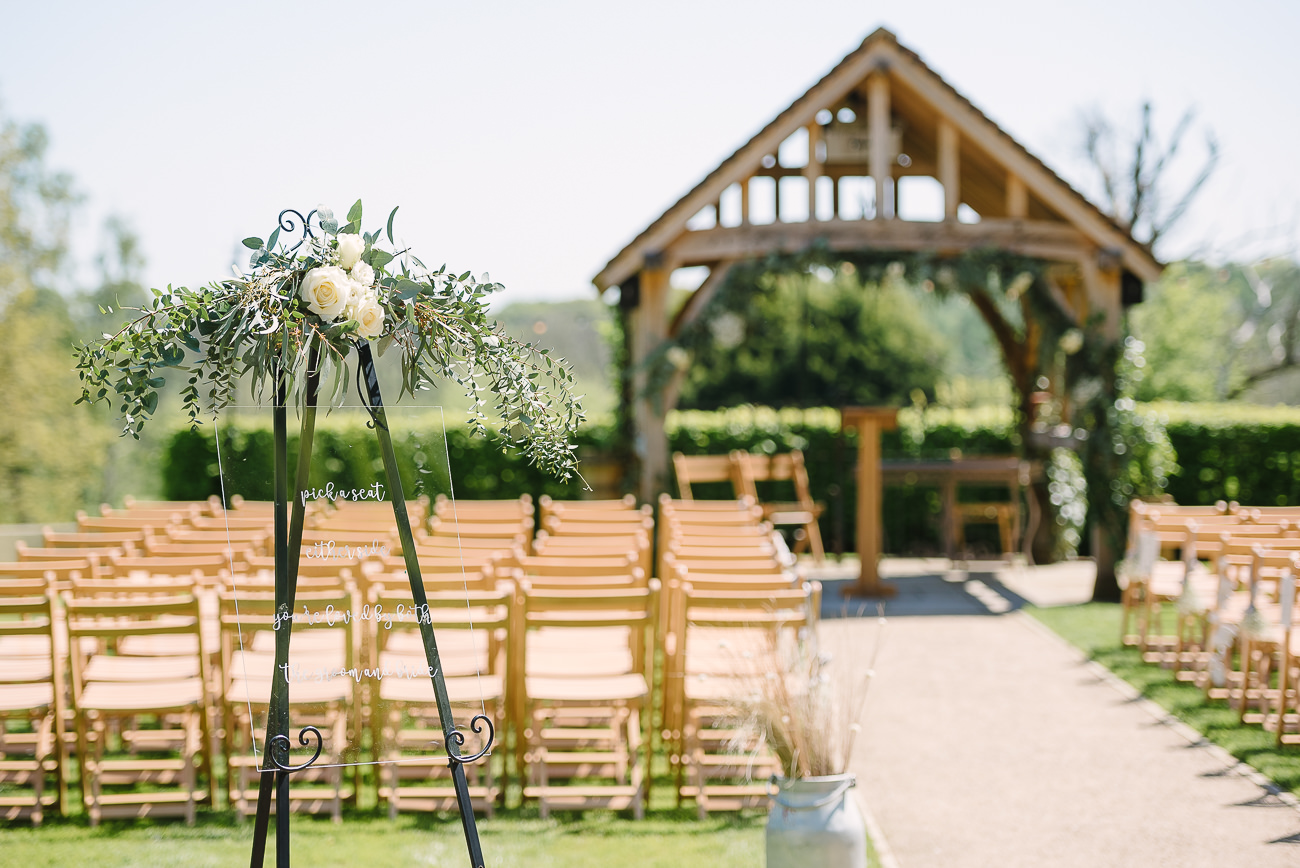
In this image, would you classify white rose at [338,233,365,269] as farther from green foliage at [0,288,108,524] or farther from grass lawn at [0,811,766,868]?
green foliage at [0,288,108,524]

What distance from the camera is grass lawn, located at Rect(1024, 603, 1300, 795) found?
18.4 ft

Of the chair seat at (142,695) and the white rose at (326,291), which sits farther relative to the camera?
the chair seat at (142,695)

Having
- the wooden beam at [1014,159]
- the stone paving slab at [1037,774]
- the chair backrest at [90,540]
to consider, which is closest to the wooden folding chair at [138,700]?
the chair backrest at [90,540]

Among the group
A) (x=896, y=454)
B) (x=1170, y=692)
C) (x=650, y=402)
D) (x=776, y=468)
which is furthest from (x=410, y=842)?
(x=896, y=454)

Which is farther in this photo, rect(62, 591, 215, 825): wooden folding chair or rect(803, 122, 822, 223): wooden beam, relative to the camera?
rect(803, 122, 822, 223): wooden beam

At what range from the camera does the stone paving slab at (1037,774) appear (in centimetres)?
454

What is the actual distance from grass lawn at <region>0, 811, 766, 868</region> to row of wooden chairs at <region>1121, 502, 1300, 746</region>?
335 centimetres

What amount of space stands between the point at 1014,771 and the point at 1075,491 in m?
6.83

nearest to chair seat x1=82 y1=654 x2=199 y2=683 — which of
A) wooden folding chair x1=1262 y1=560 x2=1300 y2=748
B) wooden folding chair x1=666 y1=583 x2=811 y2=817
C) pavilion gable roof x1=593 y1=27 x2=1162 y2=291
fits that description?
wooden folding chair x1=666 y1=583 x2=811 y2=817

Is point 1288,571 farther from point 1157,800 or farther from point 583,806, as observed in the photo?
point 583,806

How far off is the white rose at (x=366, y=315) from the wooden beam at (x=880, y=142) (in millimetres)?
8194

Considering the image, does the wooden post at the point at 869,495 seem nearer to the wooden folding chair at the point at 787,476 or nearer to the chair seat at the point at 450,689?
the wooden folding chair at the point at 787,476

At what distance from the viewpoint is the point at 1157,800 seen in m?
5.09

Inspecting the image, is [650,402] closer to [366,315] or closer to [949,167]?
[949,167]
